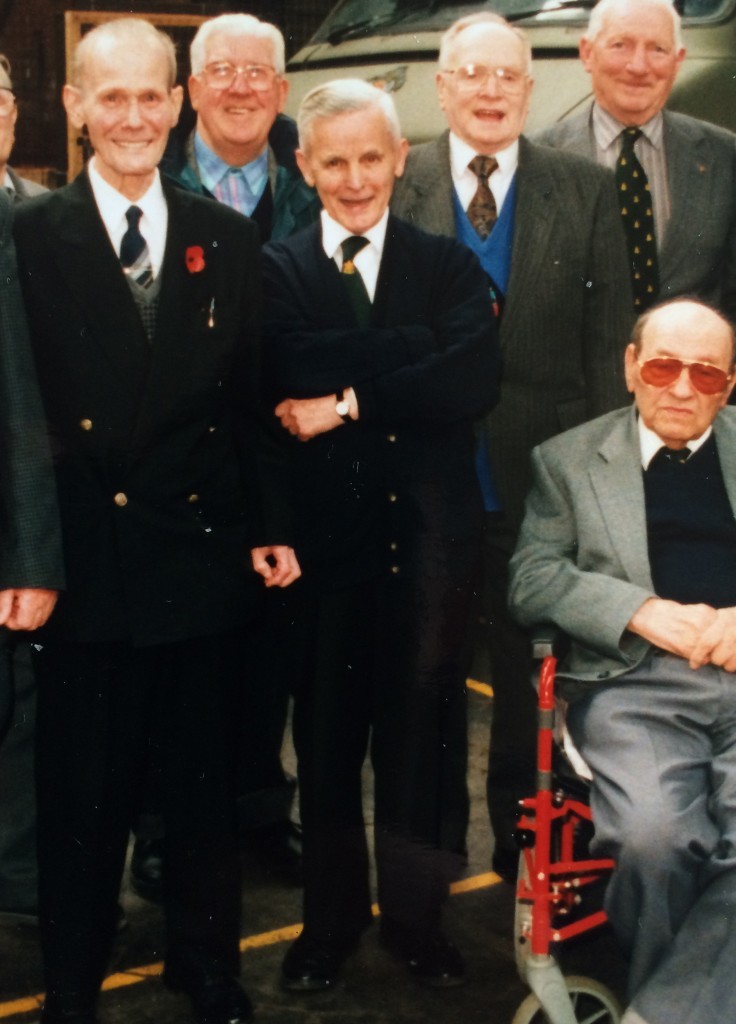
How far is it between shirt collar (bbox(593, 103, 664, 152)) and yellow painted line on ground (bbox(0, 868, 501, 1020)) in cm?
211

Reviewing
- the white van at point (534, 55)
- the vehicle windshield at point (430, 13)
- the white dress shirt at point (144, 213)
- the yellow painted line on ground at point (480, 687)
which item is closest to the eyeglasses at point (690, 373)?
the white dress shirt at point (144, 213)

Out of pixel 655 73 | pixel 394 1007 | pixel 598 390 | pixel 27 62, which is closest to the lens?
pixel 394 1007

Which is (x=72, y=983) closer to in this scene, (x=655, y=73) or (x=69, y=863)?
(x=69, y=863)

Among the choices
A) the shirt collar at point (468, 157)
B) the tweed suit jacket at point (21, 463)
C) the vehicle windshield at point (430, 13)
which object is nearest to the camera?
the tweed suit jacket at point (21, 463)

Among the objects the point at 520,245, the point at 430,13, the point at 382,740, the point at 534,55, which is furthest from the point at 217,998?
the point at 430,13

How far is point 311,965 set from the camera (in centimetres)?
348

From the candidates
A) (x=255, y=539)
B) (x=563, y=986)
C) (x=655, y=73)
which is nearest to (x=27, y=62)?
(x=655, y=73)

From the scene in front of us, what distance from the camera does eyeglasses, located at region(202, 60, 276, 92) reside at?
4.09 m

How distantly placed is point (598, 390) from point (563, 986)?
5.09 ft

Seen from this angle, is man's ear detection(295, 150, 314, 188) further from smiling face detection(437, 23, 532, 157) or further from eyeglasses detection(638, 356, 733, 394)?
eyeglasses detection(638, 356, 733, 394)

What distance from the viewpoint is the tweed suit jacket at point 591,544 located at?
3217mm

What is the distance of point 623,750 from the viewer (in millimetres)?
3098

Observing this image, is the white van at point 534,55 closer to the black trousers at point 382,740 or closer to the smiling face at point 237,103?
the smiling face at point 237,103

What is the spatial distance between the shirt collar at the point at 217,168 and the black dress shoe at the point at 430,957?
79.9 inches
